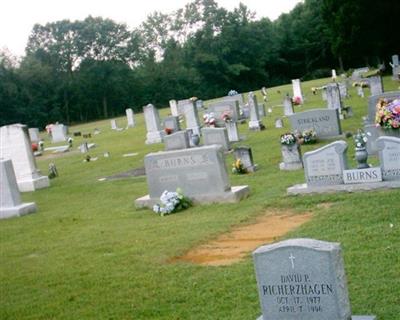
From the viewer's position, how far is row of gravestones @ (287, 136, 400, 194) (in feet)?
39.0

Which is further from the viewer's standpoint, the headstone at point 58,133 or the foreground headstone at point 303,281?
the headstone at point 58,133

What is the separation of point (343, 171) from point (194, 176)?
11.1 ft

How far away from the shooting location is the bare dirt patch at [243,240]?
941 centimetres

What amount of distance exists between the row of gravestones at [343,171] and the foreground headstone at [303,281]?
6637 millimetres

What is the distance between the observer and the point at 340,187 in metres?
12.4

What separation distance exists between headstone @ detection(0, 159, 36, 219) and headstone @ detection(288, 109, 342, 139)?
879cm

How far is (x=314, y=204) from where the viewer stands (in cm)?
1188

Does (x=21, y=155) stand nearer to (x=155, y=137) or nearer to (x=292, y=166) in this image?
(x=155, y=137)

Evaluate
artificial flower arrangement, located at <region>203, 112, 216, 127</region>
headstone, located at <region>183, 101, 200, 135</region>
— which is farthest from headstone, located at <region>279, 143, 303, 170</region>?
headstone, located at <region>183, 101, 200, 135</region>

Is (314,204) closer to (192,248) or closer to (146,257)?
(192,248)

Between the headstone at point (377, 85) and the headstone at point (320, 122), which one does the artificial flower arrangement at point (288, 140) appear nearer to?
the headstone at point (320, 122)

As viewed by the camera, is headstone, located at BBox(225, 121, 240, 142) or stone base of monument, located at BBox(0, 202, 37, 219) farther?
headstone, located at BBox(225, 121, 240, 142)

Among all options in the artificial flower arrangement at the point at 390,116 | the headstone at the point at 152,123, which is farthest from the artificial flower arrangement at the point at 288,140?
the headstone at the point at 152,123

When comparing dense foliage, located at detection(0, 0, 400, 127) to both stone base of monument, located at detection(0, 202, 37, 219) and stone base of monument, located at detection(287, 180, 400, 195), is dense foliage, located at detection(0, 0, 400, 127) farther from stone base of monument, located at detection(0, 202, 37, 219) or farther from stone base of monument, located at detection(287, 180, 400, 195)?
stone base of monument, located at detection(287, 180, 400, 195)
